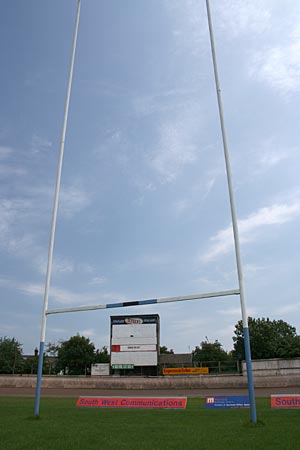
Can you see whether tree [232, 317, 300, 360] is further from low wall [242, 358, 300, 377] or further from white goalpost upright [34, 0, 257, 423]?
white goalpost upright [34, 0, 257, 423]

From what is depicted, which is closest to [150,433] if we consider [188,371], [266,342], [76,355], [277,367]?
[277,367]

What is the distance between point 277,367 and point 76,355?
3751 centimetres

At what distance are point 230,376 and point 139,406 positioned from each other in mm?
16610

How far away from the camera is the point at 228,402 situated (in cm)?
1069

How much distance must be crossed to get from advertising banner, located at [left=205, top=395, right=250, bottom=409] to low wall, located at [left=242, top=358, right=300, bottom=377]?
15441mm

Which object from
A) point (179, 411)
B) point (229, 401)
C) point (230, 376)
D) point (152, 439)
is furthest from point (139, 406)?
point (230, 376)

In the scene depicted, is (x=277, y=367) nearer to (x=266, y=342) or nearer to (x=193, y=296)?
(x=193, y=296)

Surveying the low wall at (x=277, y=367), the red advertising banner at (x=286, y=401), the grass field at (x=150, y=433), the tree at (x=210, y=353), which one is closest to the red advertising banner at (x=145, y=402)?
the grass field at (x=150, y=433)

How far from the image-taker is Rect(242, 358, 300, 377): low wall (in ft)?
81.3

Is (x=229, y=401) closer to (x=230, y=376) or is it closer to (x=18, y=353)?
(x=230, y=376)

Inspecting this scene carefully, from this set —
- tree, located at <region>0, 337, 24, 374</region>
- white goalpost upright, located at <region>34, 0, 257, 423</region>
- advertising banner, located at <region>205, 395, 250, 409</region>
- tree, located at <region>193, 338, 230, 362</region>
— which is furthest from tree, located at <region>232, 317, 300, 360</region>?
white goalpost upright, located at <region>34, 0, 257, 423</region>

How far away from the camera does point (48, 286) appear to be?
10.2m

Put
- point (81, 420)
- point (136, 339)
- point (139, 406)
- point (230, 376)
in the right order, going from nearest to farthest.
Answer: point (81, 420)
point (139, 406)
point (230, 376)
point (136, 339)

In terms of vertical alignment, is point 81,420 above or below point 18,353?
below
